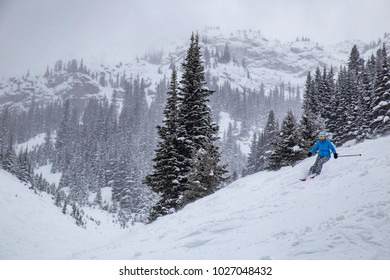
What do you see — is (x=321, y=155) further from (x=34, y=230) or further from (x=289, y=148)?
(x=34, y=230)

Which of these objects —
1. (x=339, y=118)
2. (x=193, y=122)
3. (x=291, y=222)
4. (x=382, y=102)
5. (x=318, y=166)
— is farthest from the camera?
(x=339, y=118)

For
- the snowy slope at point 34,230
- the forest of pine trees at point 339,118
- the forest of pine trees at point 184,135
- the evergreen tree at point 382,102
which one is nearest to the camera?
the snowy slope at point 34,230

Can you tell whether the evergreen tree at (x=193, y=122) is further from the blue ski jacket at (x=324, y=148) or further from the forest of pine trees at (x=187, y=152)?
the blue ski jacket at (x=324, y=148)

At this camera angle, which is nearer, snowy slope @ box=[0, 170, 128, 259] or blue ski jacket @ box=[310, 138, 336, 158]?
blue ski jacket @ box=[310, 138, 336, 158]

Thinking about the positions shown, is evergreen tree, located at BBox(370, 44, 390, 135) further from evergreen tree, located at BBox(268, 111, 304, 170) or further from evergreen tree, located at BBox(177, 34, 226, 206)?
evergreen tree, located at BBox(177, 34, 226, 206)

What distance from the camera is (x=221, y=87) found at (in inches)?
6875

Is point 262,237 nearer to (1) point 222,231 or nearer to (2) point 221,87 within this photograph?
(1) point 222,231

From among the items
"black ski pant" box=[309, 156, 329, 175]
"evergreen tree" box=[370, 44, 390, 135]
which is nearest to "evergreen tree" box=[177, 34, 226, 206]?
"black ski pant" box=[309, 156, 329, 175]

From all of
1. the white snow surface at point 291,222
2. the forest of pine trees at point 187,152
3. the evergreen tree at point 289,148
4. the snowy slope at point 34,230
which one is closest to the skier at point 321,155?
the white snow surface at point 291,222

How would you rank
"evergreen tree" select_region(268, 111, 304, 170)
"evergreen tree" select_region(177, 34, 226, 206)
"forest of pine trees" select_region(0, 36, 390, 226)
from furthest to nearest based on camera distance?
"evergreen tree" select_region(268, 111, 304, 170) < "forest of pine trees" select_region(0, 36, 390, 226) < "evergreen tree" select_region(177, 34, 226, 206)

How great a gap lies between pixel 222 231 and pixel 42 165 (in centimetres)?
10878

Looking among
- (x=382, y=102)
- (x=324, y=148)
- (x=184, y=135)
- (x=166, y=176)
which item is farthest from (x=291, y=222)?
(x=382, y=102)

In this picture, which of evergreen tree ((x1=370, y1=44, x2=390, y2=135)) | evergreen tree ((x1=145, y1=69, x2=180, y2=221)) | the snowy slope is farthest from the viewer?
evergreen tree ((x1=370, y1=44, x2=390, y2=135))
